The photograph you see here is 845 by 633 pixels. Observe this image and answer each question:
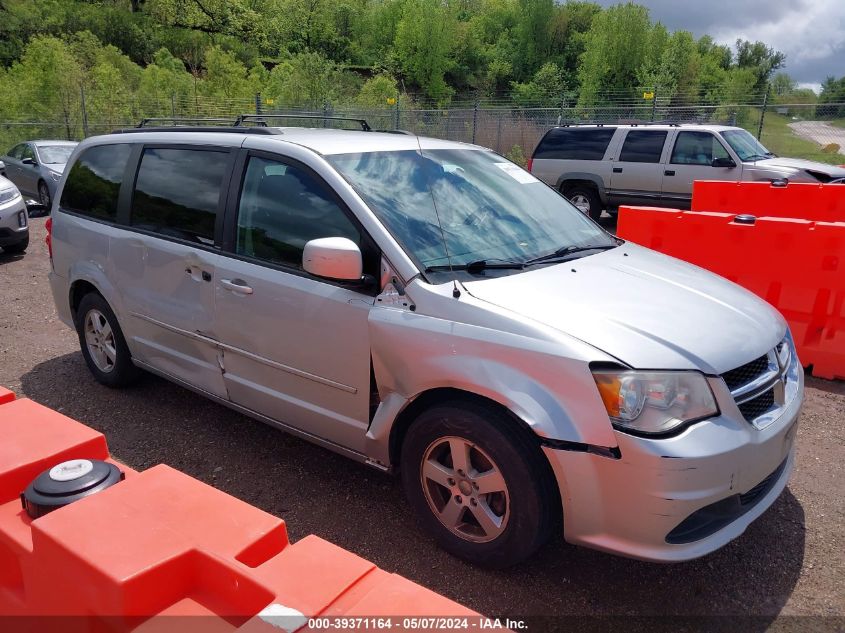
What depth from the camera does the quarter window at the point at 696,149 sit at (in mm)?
11406

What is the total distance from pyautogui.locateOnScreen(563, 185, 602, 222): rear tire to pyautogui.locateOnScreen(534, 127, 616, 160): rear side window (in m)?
0.60

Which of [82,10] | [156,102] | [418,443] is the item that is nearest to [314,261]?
[418,443]

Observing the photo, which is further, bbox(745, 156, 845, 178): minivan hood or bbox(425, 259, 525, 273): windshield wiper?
bbox(745, 156, 845, 178): minivan hood

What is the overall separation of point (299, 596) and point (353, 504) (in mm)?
1990

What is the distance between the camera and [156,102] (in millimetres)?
25828

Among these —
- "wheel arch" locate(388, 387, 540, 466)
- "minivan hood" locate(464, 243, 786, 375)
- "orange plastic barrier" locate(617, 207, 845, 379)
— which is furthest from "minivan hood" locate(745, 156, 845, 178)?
"wheel arch" locate(388, 387, 540, 466)

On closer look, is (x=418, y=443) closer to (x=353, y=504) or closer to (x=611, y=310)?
(x=353, y=504)

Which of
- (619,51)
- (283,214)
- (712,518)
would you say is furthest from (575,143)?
(619,51)

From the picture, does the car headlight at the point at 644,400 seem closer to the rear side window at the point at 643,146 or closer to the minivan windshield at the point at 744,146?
the minivan windshield at the point at 744,146

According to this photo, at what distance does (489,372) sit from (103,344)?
3429 millimetres

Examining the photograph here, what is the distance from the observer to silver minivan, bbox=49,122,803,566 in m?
2.43

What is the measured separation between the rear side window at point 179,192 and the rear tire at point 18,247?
6.88m

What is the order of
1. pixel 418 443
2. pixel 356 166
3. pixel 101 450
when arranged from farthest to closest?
pixel 356 166 → pixel 418 443 → pixel 101 450

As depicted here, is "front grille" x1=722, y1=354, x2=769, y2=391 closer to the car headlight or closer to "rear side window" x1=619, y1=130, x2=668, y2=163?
the car headlight
